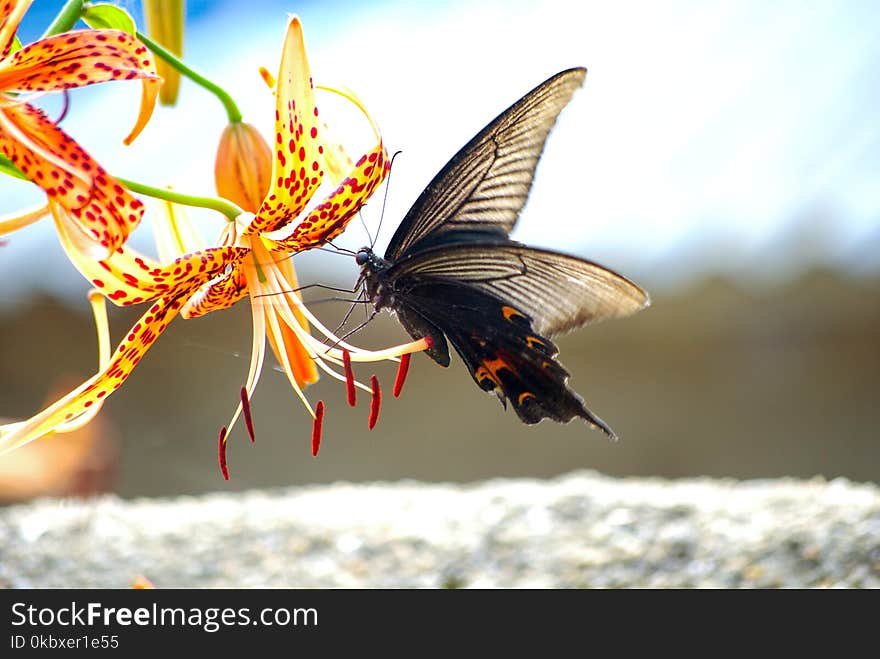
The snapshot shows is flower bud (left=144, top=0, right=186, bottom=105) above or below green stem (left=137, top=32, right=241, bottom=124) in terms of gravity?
above

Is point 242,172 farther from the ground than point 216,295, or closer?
farther from the ground

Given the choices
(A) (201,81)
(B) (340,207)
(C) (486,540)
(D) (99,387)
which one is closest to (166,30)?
(A) (201,81)

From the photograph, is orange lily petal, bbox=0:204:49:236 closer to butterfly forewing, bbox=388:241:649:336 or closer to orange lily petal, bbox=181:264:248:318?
orange lily petal, bbox=181:264:248:318

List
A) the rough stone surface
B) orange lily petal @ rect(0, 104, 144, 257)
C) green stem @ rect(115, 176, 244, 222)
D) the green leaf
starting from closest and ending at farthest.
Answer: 1. orange lily petal @ rect(0, 104, 144, 257)
2. green stem @ rect(115, 176, 244, 222)
3. the green leaf
4. the rough stone surface

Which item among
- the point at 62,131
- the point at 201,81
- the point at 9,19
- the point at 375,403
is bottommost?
the point at 375,403

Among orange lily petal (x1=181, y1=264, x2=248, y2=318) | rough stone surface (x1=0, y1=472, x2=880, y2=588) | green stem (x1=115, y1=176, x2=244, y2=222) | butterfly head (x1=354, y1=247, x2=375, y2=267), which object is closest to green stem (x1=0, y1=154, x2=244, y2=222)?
green stem (x1=115, y1=176, x2=244, y2=222)

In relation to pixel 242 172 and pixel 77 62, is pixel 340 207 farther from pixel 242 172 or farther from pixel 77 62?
pixel 77 62
